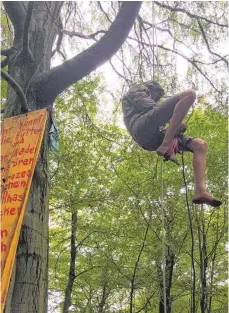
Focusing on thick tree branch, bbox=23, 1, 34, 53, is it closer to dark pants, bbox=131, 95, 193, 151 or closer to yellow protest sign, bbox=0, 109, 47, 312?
yellow protest sign, bbox=0, 109, 47, 312

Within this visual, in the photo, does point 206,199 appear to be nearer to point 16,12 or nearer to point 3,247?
point 3,247

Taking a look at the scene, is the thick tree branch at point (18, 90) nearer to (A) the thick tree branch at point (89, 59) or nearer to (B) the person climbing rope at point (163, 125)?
(A) the thick tree branch at point (89, 59)

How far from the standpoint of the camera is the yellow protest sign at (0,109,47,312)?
2.49 meters

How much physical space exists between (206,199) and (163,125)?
2.83 feet

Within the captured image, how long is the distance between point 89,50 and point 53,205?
6.04 meters

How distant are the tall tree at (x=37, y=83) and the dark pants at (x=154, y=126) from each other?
0.63 metres

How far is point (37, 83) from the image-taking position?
10.9ft

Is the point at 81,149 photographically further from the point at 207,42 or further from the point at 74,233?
the point at 207,42

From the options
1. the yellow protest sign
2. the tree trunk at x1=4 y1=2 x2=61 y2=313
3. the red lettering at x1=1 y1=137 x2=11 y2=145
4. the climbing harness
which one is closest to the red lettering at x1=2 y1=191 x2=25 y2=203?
the yellow protest sign

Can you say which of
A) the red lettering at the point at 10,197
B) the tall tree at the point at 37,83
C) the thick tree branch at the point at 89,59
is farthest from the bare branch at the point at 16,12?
the red lettering at the point at 10,197

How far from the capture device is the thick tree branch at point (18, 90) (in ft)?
8.96

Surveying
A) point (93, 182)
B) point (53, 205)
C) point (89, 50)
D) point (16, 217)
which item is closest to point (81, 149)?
point (93, 182)

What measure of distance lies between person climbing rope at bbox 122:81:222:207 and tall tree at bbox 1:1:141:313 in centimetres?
49

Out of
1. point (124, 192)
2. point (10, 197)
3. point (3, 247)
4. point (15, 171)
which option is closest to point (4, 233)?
point (3, 247)
